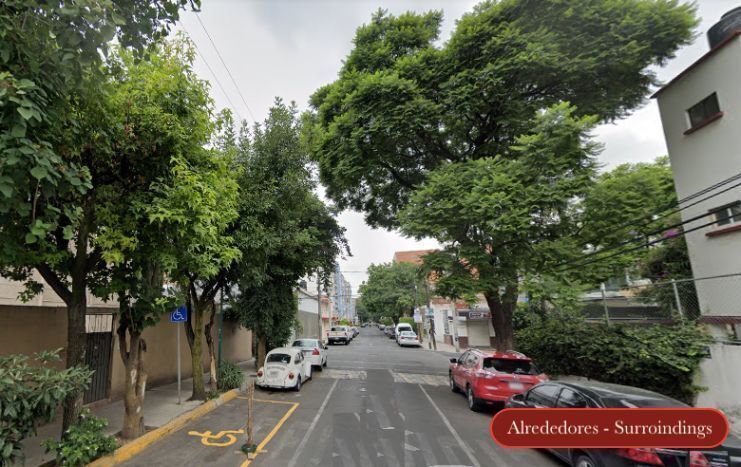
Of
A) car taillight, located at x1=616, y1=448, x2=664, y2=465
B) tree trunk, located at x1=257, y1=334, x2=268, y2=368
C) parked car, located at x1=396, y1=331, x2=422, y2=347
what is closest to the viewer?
car taillight, located at x1=616, y1=448, x2=664, y2=465

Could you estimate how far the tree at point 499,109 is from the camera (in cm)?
1018

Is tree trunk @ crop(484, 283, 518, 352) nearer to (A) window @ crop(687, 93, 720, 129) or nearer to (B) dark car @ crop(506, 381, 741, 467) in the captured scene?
(B) dark car @ crop(506, 381, 741, 467)

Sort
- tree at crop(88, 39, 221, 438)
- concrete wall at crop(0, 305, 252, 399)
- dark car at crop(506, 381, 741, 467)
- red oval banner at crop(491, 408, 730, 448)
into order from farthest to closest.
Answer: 1. concrete wall at crop(0, 305, 252, 399)
2. tree at crop(88, 39, 221, 438)
3. dark car at crop(506, 381, 741, 467)
4. red oval banner at crop(491, 408, 730, 448)

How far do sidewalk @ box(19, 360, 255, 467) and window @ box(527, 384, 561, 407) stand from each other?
794cm

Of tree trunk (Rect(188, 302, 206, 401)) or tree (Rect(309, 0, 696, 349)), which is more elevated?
tree (Rect(309, 0, 696, 349))

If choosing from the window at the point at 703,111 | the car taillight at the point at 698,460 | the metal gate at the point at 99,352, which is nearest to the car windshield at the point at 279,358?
the metal gate at the point at 99,352

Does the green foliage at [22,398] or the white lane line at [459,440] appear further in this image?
the white lane line at [459,440]

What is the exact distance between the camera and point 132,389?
710cm

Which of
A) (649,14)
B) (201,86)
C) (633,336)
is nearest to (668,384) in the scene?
(633,336)

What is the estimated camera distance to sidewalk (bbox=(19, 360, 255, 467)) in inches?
243

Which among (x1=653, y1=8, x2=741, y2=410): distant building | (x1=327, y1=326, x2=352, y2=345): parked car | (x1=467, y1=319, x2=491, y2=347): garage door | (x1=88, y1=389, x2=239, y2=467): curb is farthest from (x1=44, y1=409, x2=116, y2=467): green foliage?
(x1=327, y1=326, x2=352, y2=345): parked car

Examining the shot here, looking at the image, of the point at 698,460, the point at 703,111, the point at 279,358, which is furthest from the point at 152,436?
the point at 703,111

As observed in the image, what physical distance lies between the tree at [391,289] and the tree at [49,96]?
145 ft

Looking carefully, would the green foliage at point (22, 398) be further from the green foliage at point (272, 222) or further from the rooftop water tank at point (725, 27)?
the rooftop water tank at point (725, 27)
